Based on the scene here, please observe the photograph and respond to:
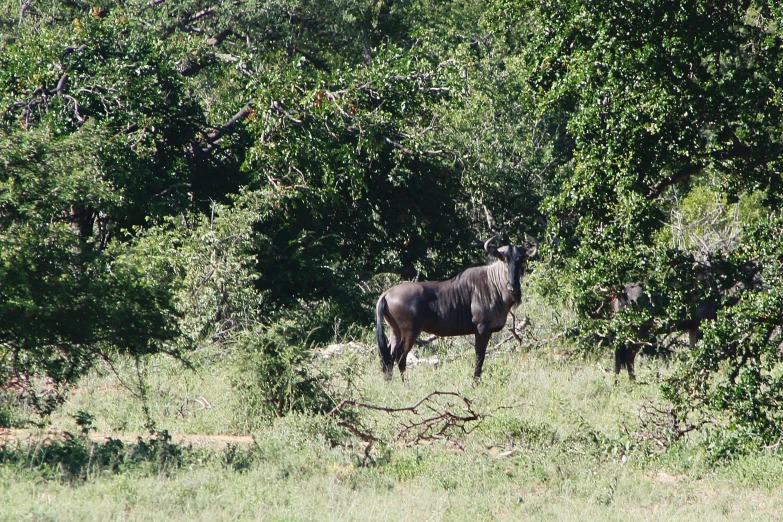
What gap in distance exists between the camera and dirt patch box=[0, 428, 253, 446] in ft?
28.8

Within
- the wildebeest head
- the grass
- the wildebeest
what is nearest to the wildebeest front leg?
the wildebeest

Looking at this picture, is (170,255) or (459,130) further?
(459,130)

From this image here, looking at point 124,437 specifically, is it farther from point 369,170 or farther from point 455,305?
point 369,170

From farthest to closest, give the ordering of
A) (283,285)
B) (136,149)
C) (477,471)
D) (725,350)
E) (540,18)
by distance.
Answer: (283,285) < (136,149) < (540,18) < (725,350) < (477,471)

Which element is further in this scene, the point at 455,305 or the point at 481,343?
the point at 455,305

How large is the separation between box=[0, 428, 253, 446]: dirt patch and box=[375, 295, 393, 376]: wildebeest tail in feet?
13.0

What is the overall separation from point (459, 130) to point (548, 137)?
6.66 feet

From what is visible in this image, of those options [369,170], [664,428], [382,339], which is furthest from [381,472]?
[369,170]

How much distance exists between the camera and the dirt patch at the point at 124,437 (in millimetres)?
8766

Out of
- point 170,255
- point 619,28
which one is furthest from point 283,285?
point 619,28

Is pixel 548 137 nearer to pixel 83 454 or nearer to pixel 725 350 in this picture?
pixel 725 350

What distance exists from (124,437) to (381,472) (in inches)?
112

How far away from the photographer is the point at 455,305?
14.1 metres

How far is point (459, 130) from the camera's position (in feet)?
62.7
